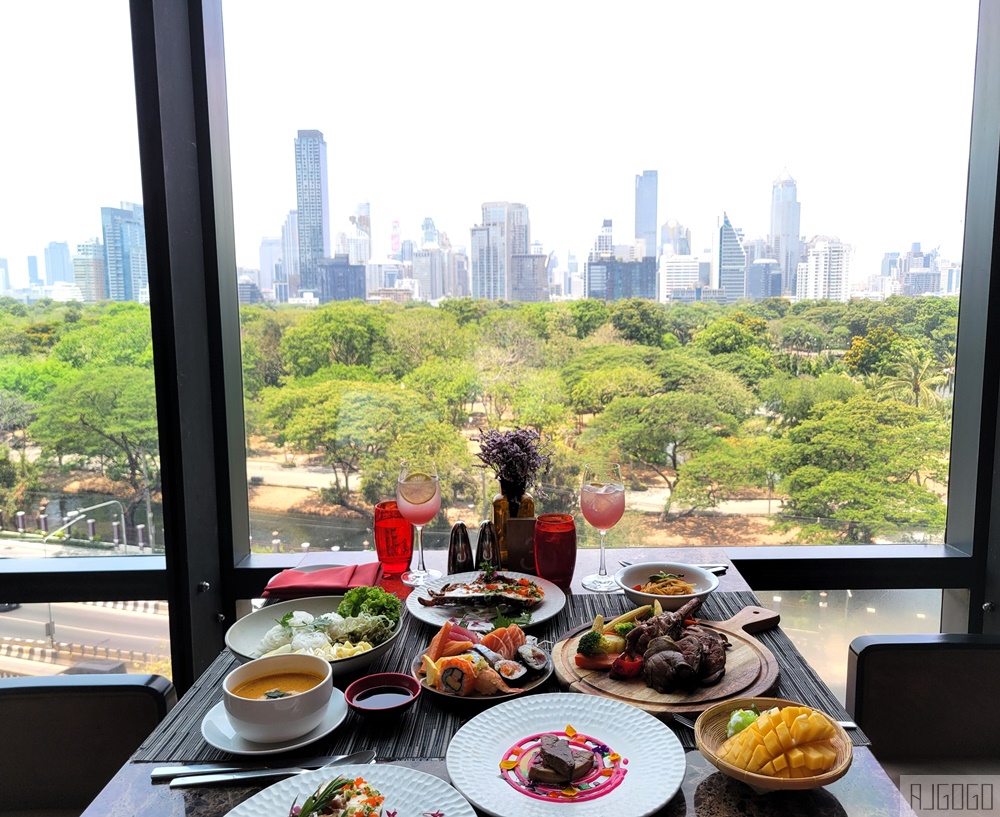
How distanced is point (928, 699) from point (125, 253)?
2204mm

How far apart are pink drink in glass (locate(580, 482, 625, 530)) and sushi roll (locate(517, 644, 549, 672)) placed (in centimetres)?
44

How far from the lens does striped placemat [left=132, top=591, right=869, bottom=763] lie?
1044mm

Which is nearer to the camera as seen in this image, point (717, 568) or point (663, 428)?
point (717, 568)

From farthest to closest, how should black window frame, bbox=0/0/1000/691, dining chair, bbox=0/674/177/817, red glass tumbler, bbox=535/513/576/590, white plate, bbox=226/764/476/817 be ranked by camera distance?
black window frame, bbox=0/0/1000/691
red glass tumbler, bbox=535/513/576/590
dining chair, bbox=0/674/177/817
white plate, bbox=226/764/476/817

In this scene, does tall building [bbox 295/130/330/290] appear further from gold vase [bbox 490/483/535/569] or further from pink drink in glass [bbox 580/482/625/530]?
pink drink in glass [bbox 580/482/625/530]

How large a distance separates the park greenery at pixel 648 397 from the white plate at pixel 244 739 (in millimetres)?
1134

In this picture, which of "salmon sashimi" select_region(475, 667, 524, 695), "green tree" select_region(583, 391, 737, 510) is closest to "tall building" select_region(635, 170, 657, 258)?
"green tree" select_region(583, 391, 737, 510)

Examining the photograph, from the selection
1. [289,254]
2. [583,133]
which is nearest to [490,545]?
[289,254]

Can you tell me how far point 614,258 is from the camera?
7.19 feet

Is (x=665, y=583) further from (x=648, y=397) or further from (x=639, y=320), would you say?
(x=639, y=320)

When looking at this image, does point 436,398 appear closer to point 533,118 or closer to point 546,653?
point 533,118

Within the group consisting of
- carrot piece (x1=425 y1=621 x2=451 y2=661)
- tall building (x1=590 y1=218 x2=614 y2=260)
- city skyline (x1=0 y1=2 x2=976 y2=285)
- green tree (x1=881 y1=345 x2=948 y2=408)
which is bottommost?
carrot piece (x1=425 y1=621 x2=451 y2=661)

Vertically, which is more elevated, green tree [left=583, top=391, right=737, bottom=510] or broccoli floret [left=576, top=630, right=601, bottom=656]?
green tree [left=583, top=391, right=737, bottom=510]

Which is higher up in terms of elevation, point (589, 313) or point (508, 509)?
point (589, 313)
